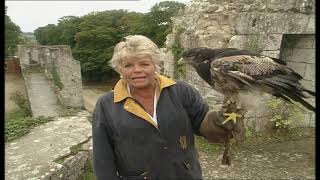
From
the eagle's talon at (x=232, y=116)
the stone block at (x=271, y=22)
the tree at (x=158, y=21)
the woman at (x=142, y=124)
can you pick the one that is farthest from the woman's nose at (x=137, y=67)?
the tree at (x=158, y=21)

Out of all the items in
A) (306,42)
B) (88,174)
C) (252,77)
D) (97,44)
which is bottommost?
(88,174)

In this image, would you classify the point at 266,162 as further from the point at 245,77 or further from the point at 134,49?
the point at 134,49

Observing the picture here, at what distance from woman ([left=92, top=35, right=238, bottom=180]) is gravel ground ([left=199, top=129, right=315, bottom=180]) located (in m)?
2.46

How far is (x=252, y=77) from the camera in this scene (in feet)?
9.40

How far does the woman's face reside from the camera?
7.97 ft

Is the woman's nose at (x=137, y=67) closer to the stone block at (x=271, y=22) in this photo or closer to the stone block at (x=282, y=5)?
the stone block at (x=271, y=22)

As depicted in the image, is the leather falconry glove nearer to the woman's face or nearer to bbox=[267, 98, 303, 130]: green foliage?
the woman's face

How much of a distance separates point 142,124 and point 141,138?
10cm

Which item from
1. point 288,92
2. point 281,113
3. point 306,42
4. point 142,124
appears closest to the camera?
point 142,124

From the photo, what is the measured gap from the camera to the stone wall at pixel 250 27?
566cm

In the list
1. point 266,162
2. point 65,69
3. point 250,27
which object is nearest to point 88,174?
point 266,162

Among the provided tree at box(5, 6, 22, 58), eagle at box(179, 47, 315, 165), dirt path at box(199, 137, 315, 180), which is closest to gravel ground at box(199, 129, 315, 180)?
dirt path at box(199, 137, 315, 180)

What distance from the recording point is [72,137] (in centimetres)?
457
